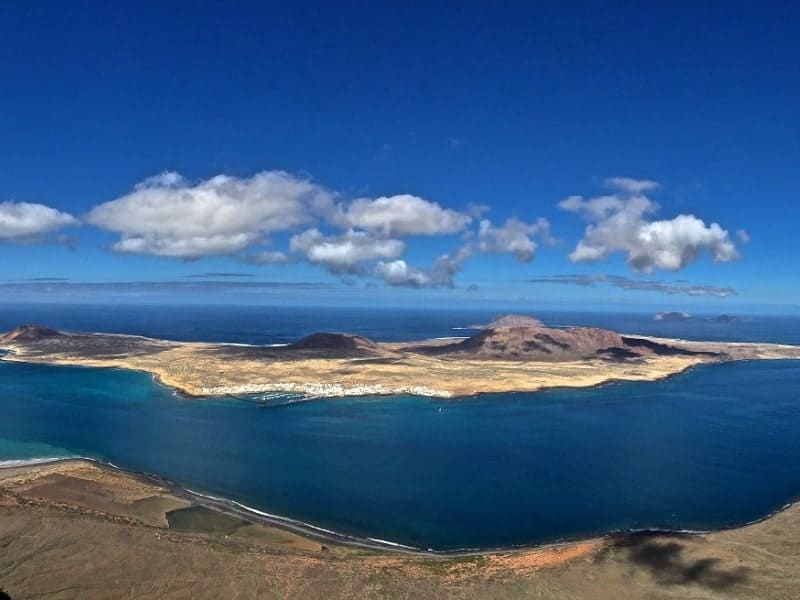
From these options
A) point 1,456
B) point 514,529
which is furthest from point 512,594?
point 1,456

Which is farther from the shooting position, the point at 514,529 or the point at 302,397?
the point at 302,397

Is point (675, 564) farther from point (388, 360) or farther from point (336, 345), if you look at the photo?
point (336, 345)

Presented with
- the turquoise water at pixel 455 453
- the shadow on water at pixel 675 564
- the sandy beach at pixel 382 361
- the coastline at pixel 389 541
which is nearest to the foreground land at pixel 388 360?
the sandy beach at pixel 382 361

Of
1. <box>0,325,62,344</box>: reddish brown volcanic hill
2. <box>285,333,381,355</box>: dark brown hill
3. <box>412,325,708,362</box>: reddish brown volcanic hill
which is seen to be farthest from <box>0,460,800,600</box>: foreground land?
<box>0,325,62,344</box>: reddish brown volcanic hill

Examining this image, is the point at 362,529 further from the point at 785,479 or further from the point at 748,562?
the point at 785,479

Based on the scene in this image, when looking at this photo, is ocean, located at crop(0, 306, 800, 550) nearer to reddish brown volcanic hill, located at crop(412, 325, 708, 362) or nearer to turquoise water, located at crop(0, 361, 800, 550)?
turquoise water, located at crop(0, 361, 800, 550)

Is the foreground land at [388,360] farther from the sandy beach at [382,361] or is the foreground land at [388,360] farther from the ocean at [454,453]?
the ocean at [454,453]

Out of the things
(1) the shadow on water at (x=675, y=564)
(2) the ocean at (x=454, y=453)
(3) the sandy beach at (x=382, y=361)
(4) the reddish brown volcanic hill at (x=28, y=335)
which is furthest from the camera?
(4) the reddish brown volcanic hill at (x=28, y=335)
